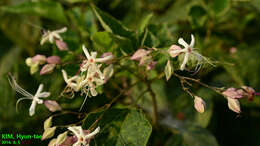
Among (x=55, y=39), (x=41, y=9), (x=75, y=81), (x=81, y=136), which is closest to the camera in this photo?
(x=81, y=136)

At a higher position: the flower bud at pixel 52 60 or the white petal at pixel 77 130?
the flower bud at pixel 52 60

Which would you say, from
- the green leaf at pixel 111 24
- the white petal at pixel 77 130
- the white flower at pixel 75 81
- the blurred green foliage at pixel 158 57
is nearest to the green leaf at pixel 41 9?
the blurred green foliage at pixel 158 57

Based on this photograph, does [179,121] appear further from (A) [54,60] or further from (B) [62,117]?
(A) [54,60]

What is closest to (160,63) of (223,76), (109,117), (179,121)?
(109,117)

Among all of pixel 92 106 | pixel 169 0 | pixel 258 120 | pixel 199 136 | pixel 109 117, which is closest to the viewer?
pixel 109 117

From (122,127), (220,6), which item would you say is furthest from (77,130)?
(220,6)

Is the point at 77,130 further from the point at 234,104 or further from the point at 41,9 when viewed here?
the point at 41,9

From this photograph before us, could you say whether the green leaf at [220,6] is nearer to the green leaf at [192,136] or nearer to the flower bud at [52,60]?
the green leaf at [192,136]

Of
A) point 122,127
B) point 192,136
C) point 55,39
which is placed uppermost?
point 55,39
